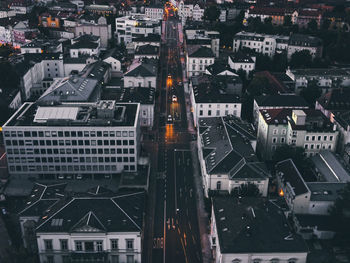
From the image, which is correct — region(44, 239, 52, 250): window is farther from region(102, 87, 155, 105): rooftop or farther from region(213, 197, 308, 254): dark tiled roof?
region(102, 87, 155, 105): rooftop

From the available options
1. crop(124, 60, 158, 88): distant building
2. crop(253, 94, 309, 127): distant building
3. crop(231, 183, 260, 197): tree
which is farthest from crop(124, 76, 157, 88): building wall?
crop(231, 183, 260, 197): tree

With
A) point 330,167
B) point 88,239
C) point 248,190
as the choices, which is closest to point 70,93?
point 88,239

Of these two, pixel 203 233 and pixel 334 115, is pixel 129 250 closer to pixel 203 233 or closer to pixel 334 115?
pixel 203 233

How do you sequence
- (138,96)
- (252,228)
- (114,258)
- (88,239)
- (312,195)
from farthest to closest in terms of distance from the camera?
(138,96), (312,195), (114,258), (88,239), (252,228)

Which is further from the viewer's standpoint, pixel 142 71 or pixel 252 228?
pixel 142 71

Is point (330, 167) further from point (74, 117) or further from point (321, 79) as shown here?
point (74, 117)
